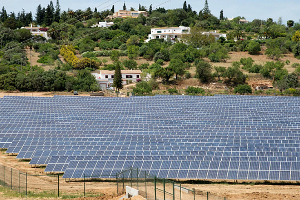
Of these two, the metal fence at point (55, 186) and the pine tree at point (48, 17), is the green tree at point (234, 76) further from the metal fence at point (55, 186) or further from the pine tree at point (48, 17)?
the pine tree at point (48, 17)

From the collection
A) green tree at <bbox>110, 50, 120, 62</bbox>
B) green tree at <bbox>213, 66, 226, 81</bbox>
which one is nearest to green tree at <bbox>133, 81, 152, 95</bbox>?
green tree at <bbox>213, 66, 226, 81</bbox>

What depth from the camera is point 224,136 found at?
35.3 metres

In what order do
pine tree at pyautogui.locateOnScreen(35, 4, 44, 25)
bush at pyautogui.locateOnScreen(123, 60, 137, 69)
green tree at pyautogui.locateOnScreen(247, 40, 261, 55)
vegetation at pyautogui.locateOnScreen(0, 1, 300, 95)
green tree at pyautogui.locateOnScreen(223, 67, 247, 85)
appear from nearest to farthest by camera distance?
vegetation at pyautogui.locateOnScreen(0, 1, 300, 95)
green tree at pyautogui.locateOnScreen(223, 67, 247, 85)
bush at pyautogui.locateOnScreen(123, 60, 137, 69)
green tree at pyautogui.locateOnScreen(247, 40, 261, 55)
pine tree at pyautogui.locateOnScreen(35, 4, 44, 25)

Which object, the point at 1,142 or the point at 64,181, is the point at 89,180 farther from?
the point at 1,142

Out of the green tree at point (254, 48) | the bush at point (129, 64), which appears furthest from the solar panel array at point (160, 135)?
the green tree at point (254, 48)

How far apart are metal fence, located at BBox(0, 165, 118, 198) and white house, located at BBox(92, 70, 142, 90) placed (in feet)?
170

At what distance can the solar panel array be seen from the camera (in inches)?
1114

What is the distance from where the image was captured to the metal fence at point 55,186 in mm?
25417

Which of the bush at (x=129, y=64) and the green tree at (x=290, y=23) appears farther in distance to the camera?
the green tree at (x=290, y=23)

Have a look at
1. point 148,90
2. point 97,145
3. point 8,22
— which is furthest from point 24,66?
point 97,145

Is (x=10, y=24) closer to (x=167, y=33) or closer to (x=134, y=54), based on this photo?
(x=167, y=33)

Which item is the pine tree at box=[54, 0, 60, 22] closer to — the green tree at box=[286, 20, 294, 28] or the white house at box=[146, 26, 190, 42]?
the white house at box=[146, 26, 190, 42]

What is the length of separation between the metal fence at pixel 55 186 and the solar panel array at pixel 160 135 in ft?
2.38

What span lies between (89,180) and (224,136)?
12868mm
